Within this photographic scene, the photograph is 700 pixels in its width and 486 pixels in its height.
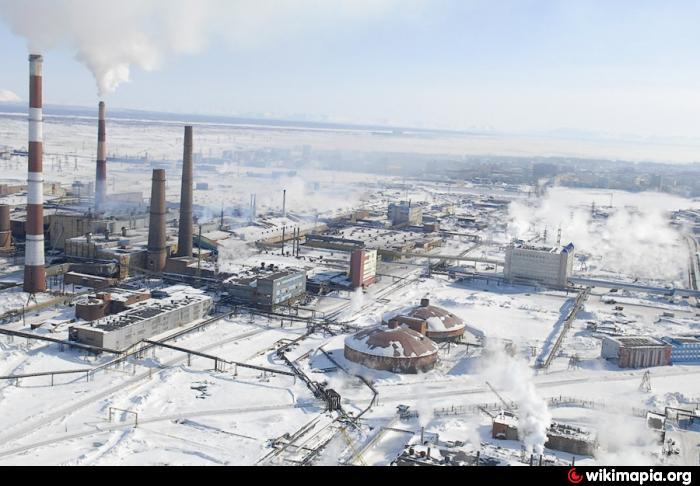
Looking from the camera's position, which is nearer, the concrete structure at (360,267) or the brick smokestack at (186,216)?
the concrete structure at (360,267)

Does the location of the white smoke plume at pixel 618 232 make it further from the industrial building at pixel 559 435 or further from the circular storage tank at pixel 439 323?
the industrial building at pixel 559 435

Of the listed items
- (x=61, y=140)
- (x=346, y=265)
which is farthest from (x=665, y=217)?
(x=61, y=140)

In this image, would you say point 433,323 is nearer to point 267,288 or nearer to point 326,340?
point 326,340

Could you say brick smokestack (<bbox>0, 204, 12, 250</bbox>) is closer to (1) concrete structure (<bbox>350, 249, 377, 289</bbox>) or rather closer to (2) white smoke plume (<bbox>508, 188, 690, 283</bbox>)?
(1) concrete structure (<bbox>350, 249, 377, 289</bbox>)

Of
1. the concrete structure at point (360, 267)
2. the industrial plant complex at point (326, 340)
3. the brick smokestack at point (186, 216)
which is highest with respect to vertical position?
the brick smokestack at point (186, 216)

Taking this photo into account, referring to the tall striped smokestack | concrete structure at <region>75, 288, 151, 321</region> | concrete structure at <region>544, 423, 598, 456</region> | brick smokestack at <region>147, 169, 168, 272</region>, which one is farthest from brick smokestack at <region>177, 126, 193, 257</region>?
concrete structure at <region>544, 423, 598, 456</region>

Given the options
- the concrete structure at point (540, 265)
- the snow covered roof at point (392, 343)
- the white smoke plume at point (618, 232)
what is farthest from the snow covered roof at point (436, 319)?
the white smoke plume at point (618, 232)
